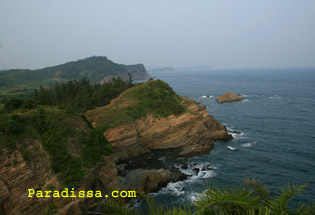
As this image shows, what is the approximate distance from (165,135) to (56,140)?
2580 centimetres

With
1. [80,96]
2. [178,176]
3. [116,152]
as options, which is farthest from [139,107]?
[178,176]

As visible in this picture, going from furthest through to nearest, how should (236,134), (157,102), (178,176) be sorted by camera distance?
1. (236,134)
2. (157,102)
3. (178,176)

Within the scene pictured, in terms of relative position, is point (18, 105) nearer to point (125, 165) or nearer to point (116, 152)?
point (116, 152)

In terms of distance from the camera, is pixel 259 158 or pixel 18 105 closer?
pixel 18 105

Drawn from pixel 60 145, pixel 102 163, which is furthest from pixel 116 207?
pixel 102 163

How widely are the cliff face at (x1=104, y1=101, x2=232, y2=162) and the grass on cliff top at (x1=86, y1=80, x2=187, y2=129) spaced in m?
1.64

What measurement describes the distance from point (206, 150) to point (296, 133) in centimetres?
2597

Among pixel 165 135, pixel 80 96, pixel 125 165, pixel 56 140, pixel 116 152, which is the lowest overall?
pixel 125 165

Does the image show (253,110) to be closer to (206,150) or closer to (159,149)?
(206,150)

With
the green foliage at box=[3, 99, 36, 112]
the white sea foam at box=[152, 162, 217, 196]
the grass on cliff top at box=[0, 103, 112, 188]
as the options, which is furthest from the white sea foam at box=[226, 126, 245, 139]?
the green foliage at box=[3, 99, 36, 112]

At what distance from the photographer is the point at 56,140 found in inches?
1007

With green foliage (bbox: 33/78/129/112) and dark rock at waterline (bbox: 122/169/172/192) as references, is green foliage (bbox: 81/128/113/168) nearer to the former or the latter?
dark rock at waterline (bbox: 122/169/172/192)

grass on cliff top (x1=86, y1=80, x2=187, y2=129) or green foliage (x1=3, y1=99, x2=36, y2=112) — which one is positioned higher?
green foliage (x1=3, y1=99, x2=36, y2=112)

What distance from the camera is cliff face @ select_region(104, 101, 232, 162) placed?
4212 cm
